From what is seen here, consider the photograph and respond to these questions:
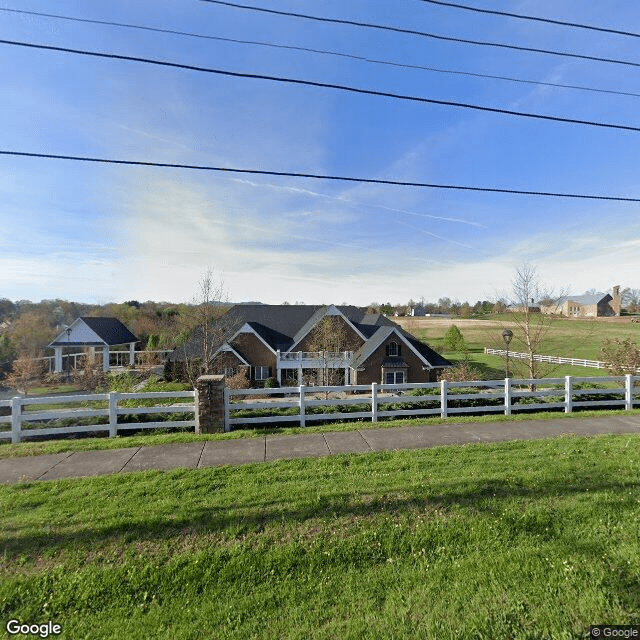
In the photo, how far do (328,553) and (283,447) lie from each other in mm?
3372

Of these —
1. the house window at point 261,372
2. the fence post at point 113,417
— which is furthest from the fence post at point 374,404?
the house window at point 261,372

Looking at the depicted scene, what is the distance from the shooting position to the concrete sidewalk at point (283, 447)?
571 centimetres

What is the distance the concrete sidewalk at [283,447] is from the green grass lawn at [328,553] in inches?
27.4

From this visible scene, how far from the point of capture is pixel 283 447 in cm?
665

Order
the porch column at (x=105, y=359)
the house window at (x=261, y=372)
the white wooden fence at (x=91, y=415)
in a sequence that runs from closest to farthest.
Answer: the white wooden fence at (x=91, y=415) → the house window at (x=261, y=372) → the porch column at (x=105, y=359)

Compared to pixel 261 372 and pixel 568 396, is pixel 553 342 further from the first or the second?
pixel 261 372

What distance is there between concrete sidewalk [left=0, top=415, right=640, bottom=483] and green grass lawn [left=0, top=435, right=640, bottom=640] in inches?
27.4

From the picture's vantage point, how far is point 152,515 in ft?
13.2

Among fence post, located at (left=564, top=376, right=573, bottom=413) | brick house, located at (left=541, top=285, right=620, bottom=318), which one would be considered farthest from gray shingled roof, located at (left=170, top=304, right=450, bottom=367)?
brick house, located at (left=541, top=285, right=620, bottom=318)

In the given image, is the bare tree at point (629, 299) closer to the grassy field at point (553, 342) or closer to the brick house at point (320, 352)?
the grassy field at point (553, 342)

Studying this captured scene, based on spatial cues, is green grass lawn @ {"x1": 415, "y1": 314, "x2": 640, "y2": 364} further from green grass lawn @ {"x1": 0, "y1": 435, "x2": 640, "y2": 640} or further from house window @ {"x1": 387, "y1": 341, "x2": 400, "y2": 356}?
green grass lawn @ {"x1": 0, "y1": 435, "x2": 640, "y2": 640}

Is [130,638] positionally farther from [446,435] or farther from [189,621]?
[446,435]

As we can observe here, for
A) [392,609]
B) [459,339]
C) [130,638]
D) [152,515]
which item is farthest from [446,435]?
[459,339]

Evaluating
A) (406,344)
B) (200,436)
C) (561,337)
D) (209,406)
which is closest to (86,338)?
(406,344)
